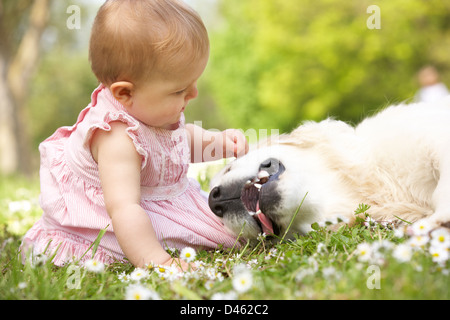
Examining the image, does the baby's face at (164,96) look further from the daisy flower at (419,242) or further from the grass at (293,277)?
the daisy flower at (419,242)

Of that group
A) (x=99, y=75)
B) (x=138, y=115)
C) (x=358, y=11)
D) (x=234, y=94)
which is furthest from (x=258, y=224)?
(x=234, y=94)

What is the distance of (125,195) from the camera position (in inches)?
84.5

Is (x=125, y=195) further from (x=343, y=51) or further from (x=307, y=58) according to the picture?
(x=307, y=58)

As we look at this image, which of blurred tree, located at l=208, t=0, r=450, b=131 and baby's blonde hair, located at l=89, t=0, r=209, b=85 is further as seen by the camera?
blurred tree, located at l=208, t=0, r=450, b=131

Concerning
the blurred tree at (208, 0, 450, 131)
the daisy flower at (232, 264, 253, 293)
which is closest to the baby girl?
the daisy flower at (232, 264, 253, 293)

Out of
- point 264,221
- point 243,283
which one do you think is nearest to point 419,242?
point 243,283

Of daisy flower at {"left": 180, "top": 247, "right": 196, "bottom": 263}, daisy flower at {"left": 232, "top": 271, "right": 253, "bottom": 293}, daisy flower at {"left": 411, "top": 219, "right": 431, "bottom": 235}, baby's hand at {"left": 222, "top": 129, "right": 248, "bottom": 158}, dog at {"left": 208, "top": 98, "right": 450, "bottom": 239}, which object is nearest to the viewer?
daisy flower at {"left": 232, "top": 271, "right": 253, "bottom": 293}

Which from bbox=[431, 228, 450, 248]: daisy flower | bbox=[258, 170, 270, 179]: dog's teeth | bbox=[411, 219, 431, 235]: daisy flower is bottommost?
bbox=[411, 219, 431, 235]: daisy flower

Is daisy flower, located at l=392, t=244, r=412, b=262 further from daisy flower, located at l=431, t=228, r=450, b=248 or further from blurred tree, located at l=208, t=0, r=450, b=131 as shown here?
blurred tree, located at l=208, t=0, r=450, b=131

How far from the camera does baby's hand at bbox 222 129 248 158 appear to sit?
2883 mm

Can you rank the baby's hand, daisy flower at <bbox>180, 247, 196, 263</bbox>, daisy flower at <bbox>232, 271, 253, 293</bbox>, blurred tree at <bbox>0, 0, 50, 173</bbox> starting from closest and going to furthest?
1. daisy flower at <bbox>232, 271, 253, 293</bbox>
2. daisy flower at <bbox>180, 247, 196, 263</bbox>
3. the baby's hand
4. blurred tree at <bbox>0, 0, 50, 173</bbox>

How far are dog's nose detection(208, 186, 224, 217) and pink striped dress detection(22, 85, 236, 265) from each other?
13 cm

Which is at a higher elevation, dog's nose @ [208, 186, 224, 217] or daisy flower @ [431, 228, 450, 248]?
daisy flower @ [431, 228, 450, 248]

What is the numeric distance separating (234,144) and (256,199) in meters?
0.56
